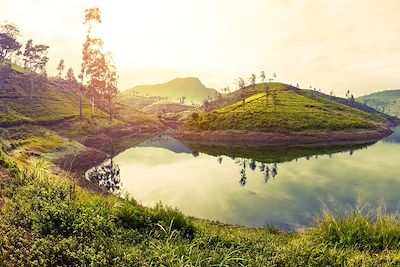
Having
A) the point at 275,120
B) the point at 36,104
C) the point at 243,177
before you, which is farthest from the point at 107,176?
the point at 275,120

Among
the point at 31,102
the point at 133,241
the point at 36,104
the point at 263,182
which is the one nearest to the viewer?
the point at 133,241

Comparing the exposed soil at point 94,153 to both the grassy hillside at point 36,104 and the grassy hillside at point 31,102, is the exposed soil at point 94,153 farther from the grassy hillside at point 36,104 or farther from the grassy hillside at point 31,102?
the grassy hillside at point 31,102

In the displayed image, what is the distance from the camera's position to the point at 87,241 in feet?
33.6

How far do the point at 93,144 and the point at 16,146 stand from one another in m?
44.2

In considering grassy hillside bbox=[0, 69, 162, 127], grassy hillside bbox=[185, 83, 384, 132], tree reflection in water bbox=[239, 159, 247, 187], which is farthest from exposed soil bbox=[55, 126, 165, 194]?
grassy hillside bbox=[185, 83, 384, 132]

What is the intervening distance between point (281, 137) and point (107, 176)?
78158mm

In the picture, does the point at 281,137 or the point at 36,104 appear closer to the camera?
the point at 281,137

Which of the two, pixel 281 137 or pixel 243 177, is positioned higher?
pixel 281 137

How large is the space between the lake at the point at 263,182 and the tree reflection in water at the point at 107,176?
1.31 metres

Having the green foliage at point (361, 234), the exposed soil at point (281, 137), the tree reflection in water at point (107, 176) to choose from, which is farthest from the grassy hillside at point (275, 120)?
the green foliage at point (361, 234)

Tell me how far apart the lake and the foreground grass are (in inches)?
430

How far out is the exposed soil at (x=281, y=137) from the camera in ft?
386

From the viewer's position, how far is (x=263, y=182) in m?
56.5

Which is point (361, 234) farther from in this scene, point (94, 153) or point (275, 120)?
point (275, 120)
